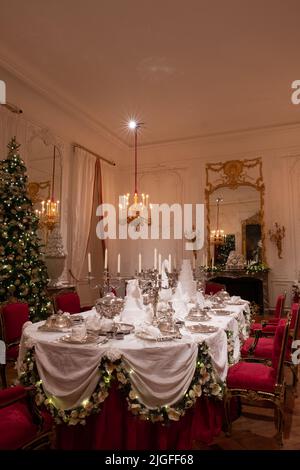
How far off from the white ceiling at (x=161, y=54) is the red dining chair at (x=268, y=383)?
13.2ft

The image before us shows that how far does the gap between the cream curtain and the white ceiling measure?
3.48 ft

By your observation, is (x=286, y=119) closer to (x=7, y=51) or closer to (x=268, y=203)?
(x=268, y=203)

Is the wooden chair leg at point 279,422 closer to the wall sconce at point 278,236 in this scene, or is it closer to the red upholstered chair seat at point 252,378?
the red upholstered chair seat at point 252,378

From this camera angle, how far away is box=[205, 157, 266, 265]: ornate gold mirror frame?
8141 millimetres

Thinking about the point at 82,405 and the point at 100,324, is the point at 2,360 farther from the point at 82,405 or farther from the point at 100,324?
the point at 82,405

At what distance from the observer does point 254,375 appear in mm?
2721

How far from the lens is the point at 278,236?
784 centimetres

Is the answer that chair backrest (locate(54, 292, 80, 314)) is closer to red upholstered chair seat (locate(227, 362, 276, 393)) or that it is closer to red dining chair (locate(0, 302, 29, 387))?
red dining chair (locate(0, 302, 29, 387))

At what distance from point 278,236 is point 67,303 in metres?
5.41

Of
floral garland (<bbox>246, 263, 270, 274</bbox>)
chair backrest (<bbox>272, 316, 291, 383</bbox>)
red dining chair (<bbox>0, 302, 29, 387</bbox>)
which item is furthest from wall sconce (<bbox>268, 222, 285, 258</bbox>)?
red dining chair (<bbox>0, 302, 29, 387</bbox>)
